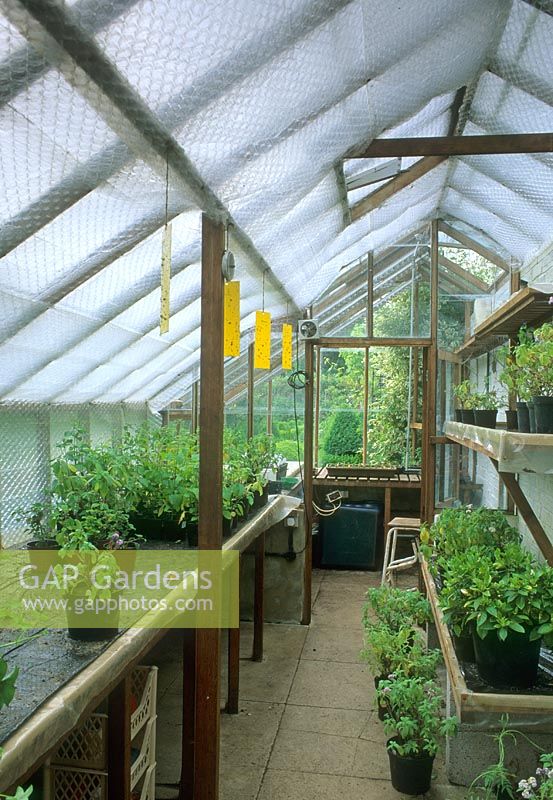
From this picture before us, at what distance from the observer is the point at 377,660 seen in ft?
12.5

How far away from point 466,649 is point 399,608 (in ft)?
4.40

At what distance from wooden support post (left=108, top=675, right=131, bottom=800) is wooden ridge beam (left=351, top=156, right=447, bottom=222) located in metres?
3.17

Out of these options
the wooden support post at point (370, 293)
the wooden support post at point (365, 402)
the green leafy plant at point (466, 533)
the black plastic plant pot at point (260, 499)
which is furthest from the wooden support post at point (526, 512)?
the wooden support post at point (365, 402)

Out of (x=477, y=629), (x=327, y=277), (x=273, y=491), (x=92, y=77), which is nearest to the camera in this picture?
(x=92, y=77)

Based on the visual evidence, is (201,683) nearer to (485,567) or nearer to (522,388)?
(485,567)

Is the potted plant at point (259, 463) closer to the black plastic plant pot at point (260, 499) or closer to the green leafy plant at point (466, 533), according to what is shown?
the black plastic plant pot at point (260, 499)

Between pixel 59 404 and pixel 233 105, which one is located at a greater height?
pixel 233 105

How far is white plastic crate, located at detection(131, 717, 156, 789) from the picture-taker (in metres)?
2.58

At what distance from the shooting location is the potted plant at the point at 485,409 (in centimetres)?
411

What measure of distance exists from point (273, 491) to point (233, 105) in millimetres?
3533

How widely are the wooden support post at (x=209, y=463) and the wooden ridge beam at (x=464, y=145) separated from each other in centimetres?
105

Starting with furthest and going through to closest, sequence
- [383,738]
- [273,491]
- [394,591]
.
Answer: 1. [273,491]
2. [394,591]
3. [383,738]

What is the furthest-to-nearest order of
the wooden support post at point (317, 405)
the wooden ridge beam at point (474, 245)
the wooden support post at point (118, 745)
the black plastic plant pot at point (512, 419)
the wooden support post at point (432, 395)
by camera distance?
1. the wooden support post at point (317, 405)
2. the wooden support post at point (432, 395)
3. the wooden ridge beam at point (474, 245)
4. the black plastic plant pot at point (512, 419)
5. the wooden support post at point (118, 745)

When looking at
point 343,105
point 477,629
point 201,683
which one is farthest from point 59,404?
point 477,629
